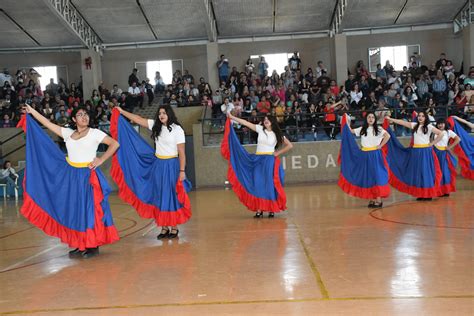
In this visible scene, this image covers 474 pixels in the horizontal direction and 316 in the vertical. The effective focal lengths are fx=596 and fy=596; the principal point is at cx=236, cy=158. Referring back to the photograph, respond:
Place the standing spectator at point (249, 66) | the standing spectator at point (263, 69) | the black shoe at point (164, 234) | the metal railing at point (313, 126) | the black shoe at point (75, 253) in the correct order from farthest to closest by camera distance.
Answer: the standing spectator at point (263, 69) < the standing spectator at point (249, 66) < the metal railing at point (313, 126) < the black shoe at point (164, 234) < the black shoe at point (75, 253)

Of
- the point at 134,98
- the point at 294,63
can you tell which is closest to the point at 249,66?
the point at 294,63

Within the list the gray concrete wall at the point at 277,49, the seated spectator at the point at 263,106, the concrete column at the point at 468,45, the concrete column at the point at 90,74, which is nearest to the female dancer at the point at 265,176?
the seated spectator at the point at 263,106

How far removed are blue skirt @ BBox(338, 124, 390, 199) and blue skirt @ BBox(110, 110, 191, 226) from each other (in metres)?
3.73

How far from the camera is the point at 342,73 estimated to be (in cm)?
2372

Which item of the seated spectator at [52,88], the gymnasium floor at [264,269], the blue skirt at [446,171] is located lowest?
the gymnasium floor at [264,269]

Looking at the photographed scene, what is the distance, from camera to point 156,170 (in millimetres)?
7629

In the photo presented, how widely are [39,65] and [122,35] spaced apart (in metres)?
4.52

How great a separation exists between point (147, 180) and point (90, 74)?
57.7 ft

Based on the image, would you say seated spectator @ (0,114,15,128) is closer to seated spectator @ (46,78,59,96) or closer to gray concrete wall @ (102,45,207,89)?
seated spectator @ (46,78,59,96)

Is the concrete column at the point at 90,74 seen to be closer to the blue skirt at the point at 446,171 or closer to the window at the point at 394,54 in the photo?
the window at the point at 394,54

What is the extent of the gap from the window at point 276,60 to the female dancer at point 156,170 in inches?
728

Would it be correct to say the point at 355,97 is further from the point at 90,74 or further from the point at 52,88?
the point at 52,88

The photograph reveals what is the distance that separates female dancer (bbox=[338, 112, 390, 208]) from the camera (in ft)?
32.8

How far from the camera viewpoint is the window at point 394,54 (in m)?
25.5
